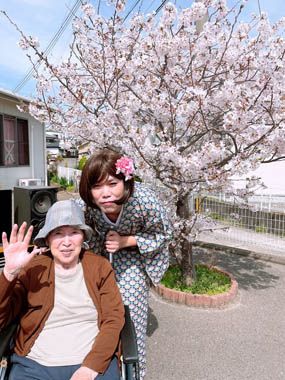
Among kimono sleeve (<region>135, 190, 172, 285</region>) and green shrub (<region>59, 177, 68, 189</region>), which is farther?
green shrub (<region>59, 177, 68, 189</region>)

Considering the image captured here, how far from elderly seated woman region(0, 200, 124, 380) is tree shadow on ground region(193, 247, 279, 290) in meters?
2.62

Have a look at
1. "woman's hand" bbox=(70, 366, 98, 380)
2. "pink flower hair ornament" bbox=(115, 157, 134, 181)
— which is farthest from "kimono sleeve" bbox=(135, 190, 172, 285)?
"woman's hand" bbox=(70, 366, 98, 380)

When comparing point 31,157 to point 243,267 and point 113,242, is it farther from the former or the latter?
point 113,242

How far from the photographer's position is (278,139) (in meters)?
2.70

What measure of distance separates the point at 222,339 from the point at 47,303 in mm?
1886

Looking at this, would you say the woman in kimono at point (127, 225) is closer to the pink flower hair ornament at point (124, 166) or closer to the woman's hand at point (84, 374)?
the pink flower hair ornament at point (124, 166)

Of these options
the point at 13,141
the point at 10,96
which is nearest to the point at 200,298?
the point at 10,96

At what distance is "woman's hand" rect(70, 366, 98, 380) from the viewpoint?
4.50 feet

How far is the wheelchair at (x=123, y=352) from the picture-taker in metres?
1.38

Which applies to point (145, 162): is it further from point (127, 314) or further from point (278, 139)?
point (127, 314)

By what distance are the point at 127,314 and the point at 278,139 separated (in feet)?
6.69

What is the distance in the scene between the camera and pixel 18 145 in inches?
348

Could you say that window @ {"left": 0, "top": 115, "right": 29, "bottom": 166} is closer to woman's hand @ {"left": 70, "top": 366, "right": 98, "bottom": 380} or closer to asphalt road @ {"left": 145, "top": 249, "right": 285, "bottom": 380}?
asphalt road @ {"left": 145, "top": 249, "right": 285, "bottom": 380}

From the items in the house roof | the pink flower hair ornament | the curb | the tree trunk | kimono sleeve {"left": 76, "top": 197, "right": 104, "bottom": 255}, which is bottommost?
the curb
